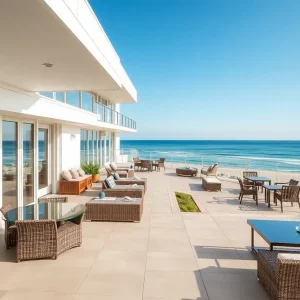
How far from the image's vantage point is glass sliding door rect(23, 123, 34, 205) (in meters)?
8.34

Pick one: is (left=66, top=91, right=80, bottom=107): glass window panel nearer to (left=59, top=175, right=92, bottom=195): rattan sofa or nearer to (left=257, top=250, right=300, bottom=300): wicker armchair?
(left=59, top=175, right=92, bottom=195): rattan sofa

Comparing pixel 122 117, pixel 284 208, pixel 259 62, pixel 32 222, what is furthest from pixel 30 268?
pixel 259 62

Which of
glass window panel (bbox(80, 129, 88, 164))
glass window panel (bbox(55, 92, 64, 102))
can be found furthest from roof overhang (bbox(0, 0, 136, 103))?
glass window panel (bbox(80, 129, 88, 164))

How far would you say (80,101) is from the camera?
1182 centimetres

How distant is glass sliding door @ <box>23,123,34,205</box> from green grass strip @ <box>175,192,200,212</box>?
5.06 m

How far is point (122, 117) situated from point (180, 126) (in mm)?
57972

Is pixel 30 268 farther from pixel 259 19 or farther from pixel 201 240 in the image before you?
pixel 259 19

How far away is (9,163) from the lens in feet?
24.5

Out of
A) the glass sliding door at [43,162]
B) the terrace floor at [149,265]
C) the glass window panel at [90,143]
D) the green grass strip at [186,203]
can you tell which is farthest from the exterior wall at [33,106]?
the glass window panel at [90,143]

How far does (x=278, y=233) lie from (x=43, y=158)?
854 centimetres

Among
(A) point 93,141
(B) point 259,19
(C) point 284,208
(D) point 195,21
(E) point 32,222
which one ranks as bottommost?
(C) point 284,208

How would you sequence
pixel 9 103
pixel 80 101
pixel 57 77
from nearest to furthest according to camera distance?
pixel 57 77
pixel 9 103
pixel 80 101

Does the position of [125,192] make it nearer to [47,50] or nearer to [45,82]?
[45,82]

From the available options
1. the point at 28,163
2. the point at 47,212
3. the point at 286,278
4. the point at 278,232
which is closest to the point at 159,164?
the point at 28,163
